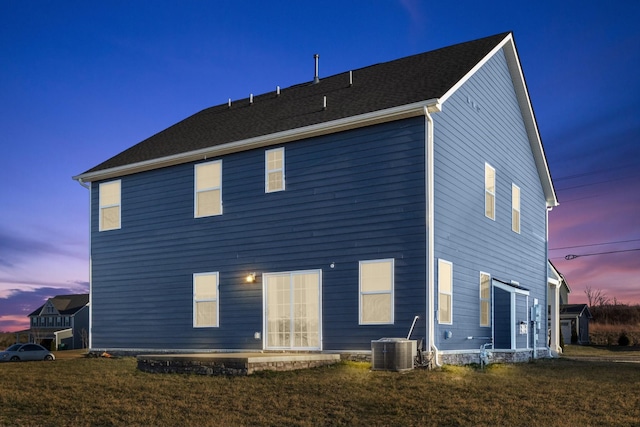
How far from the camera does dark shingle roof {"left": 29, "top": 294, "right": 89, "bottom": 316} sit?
7083 centimetres

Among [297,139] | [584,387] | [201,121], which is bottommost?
[584,387]

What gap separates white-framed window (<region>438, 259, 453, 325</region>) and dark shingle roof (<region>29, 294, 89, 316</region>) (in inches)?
2435

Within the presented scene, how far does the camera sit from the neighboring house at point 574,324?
48.6 metres

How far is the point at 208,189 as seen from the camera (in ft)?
59.7

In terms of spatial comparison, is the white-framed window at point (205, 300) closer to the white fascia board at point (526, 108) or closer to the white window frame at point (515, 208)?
the white fascia board at point (526, 108)

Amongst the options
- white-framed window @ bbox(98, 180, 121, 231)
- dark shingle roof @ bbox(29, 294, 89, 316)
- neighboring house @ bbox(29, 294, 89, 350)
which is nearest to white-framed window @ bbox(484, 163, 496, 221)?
white-framed window @ bbox(98, 180, 121, 231)

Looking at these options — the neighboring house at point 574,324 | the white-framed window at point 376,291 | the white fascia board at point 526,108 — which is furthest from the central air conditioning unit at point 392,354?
the neighboring house at point 574,324

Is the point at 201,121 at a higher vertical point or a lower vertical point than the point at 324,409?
higher

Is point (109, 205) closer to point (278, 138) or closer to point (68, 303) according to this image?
point (278, 138)

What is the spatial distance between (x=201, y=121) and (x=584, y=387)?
1482 cm

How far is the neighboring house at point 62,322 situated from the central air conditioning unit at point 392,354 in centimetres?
5948

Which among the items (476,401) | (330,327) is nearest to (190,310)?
(330,327)

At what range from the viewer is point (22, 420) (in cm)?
900

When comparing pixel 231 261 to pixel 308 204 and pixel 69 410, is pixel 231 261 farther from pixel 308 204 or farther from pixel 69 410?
pixel 69 410
